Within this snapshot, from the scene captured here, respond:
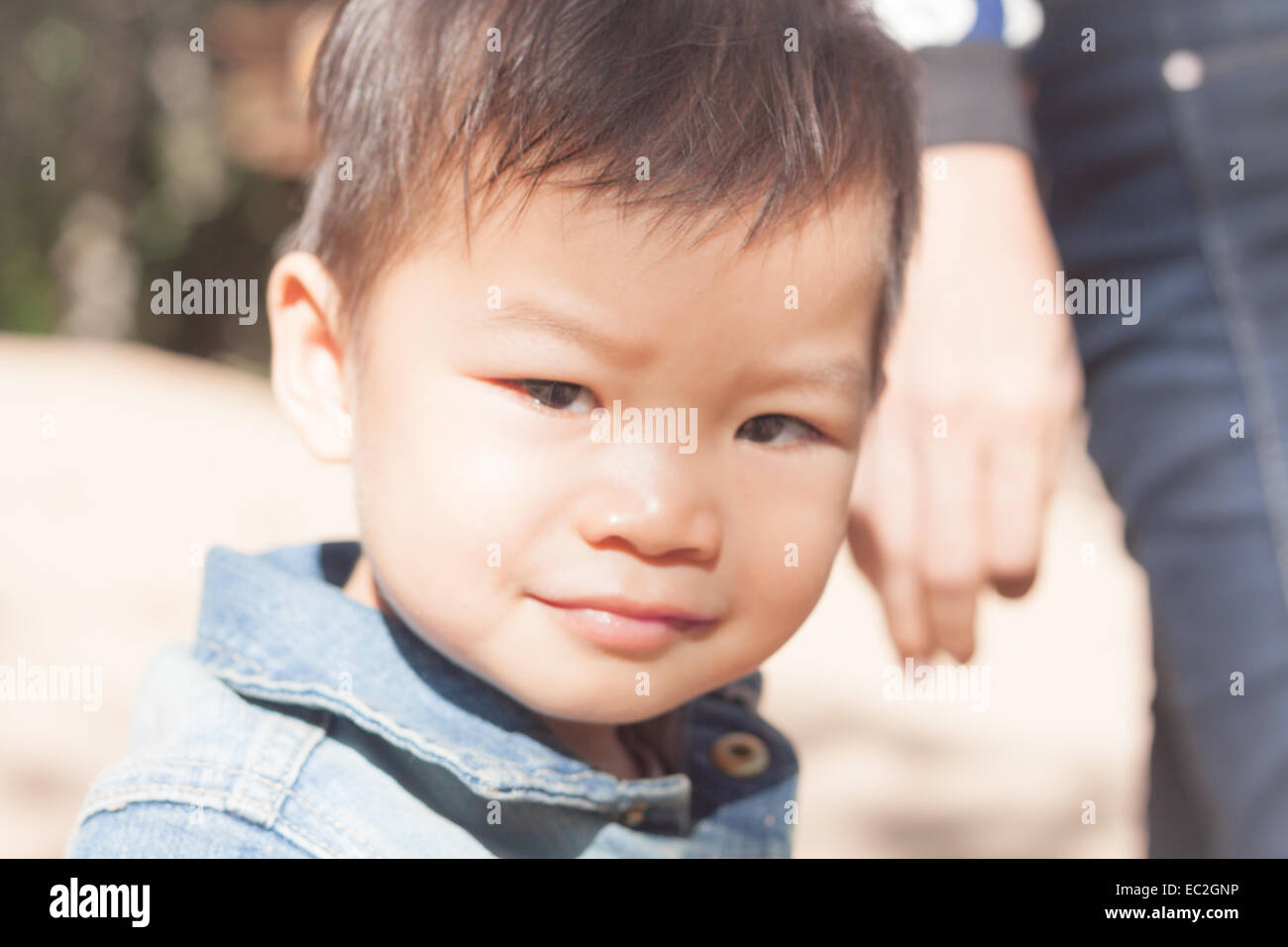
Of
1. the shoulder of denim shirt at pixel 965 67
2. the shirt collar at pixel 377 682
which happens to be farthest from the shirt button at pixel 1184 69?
the shirt collar at pixel 377 682

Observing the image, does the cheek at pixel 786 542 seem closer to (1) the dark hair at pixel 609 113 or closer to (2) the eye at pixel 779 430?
(2) the eye at pixel 779 430

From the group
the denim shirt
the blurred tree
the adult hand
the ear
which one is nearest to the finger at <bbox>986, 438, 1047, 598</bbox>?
the adult hand

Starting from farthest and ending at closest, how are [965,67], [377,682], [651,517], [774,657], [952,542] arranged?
[774,657] < [965,67] < [952,542] < [377,682] < [651,517]

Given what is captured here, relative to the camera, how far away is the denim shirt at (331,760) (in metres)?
0.89

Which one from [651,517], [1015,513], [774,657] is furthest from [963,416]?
[774,657]

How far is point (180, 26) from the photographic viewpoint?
7.59 meters

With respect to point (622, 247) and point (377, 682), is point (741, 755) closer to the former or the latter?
point (377, 682)

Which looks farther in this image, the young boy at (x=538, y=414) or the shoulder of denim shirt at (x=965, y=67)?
the shoulder of denim shirt at (x=965, y=67)

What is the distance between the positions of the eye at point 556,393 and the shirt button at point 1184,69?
95 cm

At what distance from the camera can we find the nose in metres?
0.86

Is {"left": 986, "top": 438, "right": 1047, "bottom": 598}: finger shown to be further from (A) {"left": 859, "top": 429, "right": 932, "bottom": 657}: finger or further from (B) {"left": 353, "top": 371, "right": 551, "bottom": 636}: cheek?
(B) {"left": 353, "top": 371, "right": 551, "bottom": 636}: cheek

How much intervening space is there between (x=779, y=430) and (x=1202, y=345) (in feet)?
2.47

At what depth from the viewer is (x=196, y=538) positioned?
3898 mm
